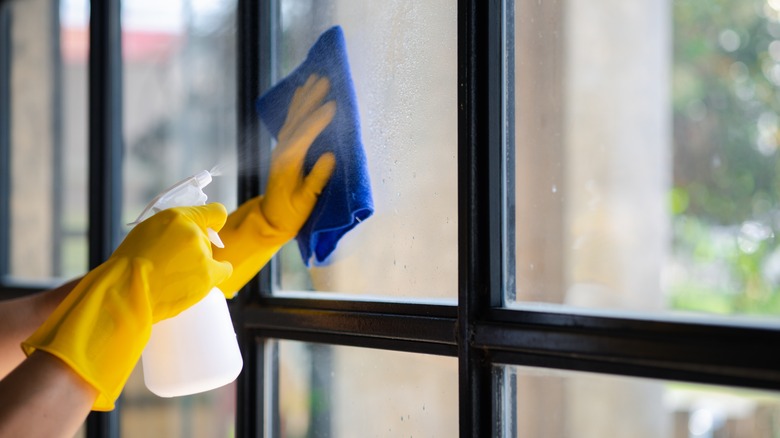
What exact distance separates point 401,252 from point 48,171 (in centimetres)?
149

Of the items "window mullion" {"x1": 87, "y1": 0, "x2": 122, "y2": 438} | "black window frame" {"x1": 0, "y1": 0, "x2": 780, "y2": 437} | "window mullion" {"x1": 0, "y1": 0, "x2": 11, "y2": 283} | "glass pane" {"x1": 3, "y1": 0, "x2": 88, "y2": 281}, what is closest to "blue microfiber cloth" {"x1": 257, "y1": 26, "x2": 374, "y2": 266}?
"black window frame" {"x1": 0, "y1": 0, "x2": 780, "y2": 437}

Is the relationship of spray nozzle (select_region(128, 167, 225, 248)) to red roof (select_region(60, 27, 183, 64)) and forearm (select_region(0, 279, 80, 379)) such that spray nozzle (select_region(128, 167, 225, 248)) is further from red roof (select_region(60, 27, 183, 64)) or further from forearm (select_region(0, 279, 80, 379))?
red roof (select_region(60, 27, 183, 64))

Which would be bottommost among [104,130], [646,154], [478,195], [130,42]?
[478,195]

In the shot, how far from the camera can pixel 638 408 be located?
7.61 ft

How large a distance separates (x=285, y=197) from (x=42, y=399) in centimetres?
39

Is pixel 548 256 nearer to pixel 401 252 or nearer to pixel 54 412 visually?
pixel 401 252

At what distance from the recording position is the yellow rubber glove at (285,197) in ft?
3.45

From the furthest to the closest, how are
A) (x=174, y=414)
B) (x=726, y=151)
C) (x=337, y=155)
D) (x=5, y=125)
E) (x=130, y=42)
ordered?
(x=726, y=151)
(x=5, y=125)
(x=130, y=42)
(x=174, y=414)
(x=337, y=155)

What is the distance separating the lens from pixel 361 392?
1174 millimetres

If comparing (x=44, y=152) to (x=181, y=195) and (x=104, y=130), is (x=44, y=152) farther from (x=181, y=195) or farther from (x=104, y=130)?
(x=181, y=195)

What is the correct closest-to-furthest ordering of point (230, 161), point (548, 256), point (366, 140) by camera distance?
point (366, 140) → point (230, 161) → point (548, 256)

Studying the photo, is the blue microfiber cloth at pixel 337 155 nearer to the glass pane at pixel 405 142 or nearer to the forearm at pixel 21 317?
the glass pane at pixel 405 142

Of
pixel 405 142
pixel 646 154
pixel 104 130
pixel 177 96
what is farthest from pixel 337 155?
pixel 646 154

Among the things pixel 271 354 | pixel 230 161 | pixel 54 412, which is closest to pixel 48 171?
pixel 230 161
